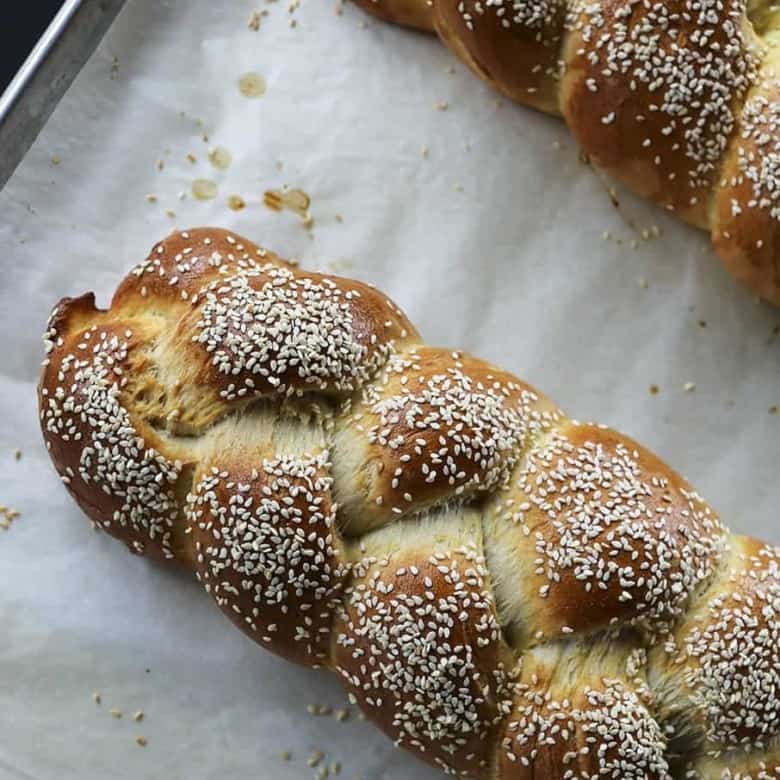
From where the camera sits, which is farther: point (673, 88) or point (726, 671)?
point (673, 88)

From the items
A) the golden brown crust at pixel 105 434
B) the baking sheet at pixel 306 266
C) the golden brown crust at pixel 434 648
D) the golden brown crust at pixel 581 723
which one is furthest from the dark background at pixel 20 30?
the golden brown crust at pixel 581 723

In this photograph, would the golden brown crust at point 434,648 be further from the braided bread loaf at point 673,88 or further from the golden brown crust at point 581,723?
the braided bread loaf at point 673,88

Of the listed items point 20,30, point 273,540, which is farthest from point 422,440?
point 20,30

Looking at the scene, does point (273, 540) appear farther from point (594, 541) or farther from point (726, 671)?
point (726, 671)

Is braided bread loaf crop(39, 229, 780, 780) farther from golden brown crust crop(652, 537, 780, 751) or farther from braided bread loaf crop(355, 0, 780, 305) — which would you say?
braided bread loaf crop(355, 0, 780, 305)

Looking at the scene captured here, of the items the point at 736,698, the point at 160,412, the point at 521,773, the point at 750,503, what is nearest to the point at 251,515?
the point at 160,412

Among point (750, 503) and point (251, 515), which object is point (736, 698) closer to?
point (750, 503)

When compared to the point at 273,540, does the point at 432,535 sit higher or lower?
higher
